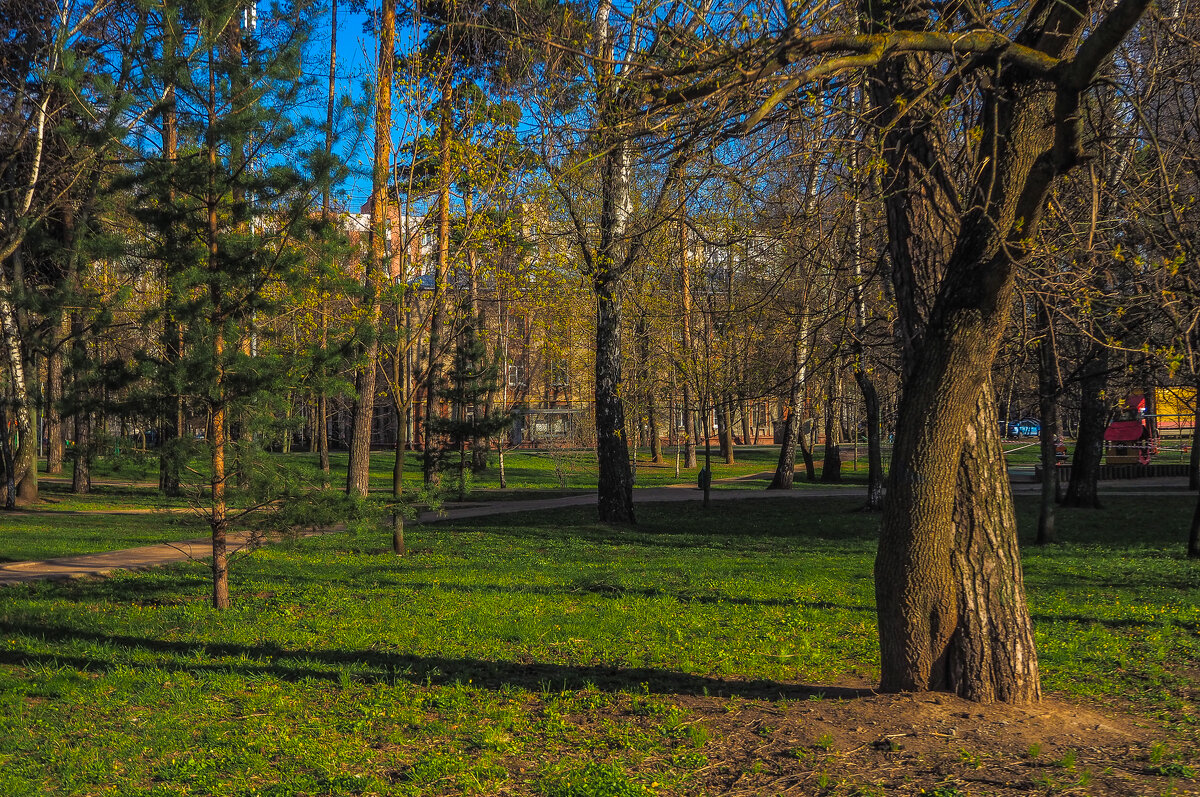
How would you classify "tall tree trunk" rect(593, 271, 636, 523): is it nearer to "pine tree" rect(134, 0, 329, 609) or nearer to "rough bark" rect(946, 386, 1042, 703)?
"pine tree" rect(134, 0, 329, 609)

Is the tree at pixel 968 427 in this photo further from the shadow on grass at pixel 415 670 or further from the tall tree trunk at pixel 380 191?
the tall tree trunk at pixel 380 191

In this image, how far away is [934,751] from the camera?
4422 millimetres

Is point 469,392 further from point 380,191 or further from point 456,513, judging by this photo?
point 380,191

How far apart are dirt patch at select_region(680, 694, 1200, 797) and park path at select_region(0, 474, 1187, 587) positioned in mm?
5789

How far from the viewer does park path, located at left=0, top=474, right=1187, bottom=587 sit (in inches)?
444

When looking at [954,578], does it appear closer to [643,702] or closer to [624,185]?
[643,702]

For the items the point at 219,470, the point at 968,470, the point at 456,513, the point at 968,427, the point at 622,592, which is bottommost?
the point at 456,513

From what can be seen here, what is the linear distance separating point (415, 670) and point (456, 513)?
1439 centimetres

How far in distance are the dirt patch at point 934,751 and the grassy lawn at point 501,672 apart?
3 cm

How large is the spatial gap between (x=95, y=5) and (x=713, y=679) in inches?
682

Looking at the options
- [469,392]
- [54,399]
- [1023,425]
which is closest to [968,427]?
[54,399]

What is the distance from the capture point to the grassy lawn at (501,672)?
178 inches

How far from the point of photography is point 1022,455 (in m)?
46.7

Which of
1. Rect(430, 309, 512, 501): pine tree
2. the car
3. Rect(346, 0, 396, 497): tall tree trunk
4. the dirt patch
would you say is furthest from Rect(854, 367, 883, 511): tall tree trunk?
the dirt patch
